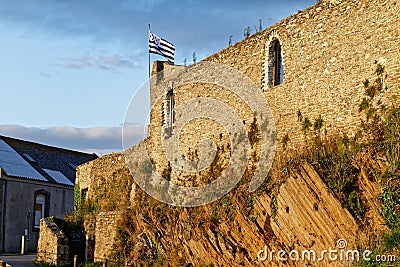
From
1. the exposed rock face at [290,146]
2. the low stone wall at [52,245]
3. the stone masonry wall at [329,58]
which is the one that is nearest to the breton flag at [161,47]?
the exposed rock face at [290,146]

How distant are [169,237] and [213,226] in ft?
10.6

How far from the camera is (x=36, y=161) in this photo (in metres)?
43.9

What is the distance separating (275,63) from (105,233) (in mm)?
10121

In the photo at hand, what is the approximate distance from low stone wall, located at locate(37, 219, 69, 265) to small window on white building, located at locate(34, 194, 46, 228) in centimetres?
1206

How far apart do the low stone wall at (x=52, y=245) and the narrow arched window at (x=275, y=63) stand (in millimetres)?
12852

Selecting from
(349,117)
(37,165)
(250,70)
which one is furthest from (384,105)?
(37,165)

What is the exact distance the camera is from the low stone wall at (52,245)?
91.3ft

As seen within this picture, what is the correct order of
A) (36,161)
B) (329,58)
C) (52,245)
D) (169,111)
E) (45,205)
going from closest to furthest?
(329,58), (169,111), (52,245), (45,205), (36,161)

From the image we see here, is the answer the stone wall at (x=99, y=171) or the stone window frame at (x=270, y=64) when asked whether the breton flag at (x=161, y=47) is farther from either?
the stone window frame at (x=270, y=64)

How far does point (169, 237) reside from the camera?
2203 cm

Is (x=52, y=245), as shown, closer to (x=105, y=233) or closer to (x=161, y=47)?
(x=105, y=233)

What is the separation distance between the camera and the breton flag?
26953mm

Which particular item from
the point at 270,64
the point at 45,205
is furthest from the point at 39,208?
the point at 270,64

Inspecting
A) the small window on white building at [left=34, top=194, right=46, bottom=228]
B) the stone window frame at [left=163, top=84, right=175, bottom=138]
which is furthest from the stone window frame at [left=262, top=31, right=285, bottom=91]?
the small window on white building at [left=34, top=194, right=46, bottom=228]
